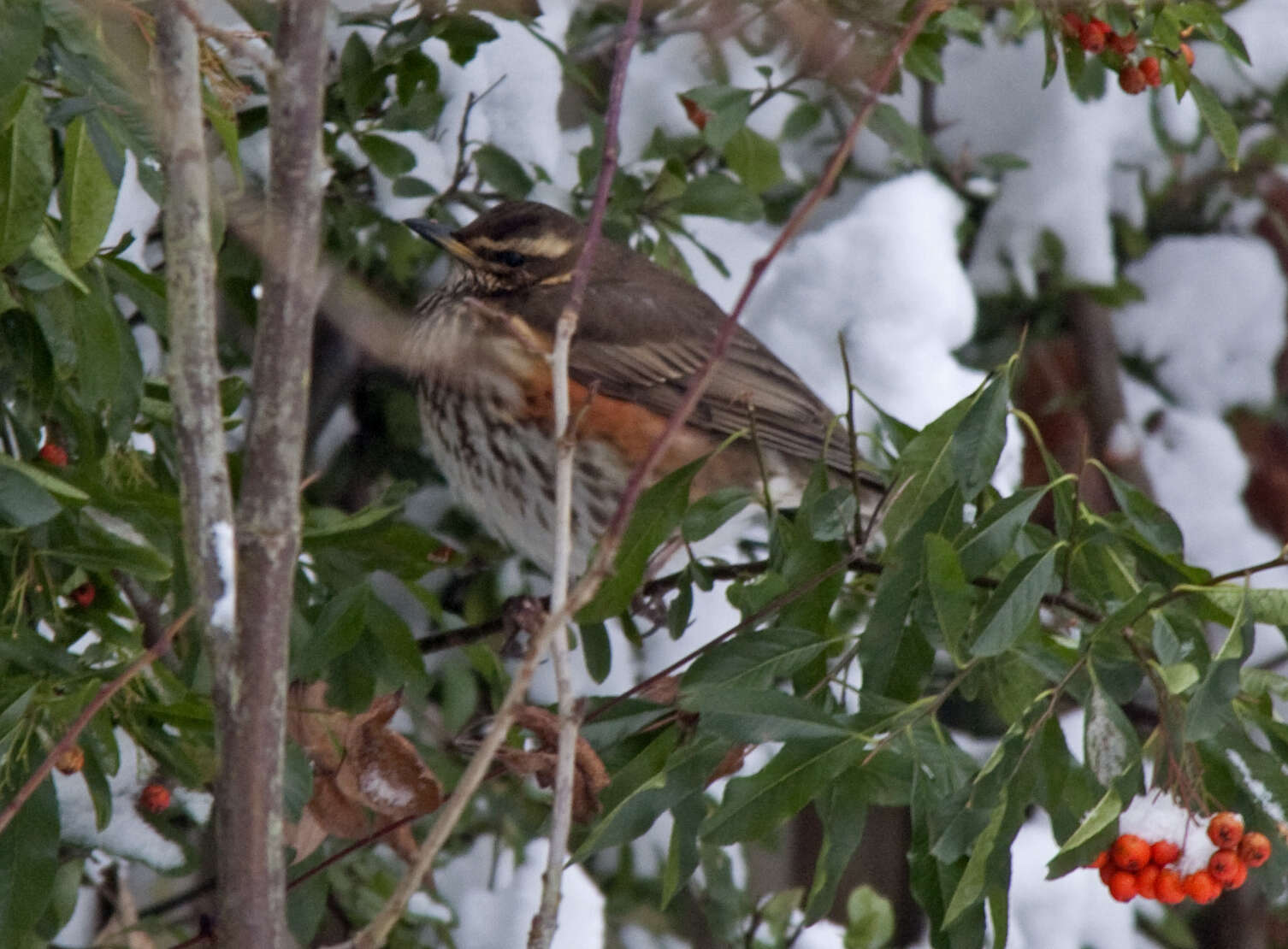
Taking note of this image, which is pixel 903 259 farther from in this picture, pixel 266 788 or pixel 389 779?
pixel 266 788

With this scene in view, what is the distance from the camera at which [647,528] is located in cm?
207

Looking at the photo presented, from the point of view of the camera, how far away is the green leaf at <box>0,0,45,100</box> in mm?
1506

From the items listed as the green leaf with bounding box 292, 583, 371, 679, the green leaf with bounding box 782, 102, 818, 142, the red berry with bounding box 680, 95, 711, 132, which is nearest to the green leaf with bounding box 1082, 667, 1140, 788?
the green leaf with bounding box 292, 583, 371, 679

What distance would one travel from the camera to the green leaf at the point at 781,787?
173 cm

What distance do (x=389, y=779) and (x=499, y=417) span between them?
1.19 metres

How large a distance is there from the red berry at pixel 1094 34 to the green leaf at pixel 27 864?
1585mm

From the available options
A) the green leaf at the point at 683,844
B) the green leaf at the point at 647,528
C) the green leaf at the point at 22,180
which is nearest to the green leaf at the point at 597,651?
the green leaf at the point at 647,528

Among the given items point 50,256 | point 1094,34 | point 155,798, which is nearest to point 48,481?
point 50,256

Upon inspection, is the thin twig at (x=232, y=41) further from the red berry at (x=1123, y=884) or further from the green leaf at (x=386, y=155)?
the green leaf at (x=386, y=155)

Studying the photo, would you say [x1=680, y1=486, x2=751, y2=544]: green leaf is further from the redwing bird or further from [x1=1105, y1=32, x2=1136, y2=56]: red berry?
the redwing bird

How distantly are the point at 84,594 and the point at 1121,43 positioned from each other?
4.94 feet

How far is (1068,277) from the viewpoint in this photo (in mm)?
4266

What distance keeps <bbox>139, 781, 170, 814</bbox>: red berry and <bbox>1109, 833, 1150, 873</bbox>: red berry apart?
1.19 m

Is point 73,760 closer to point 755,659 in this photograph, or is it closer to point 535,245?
point 755,659
